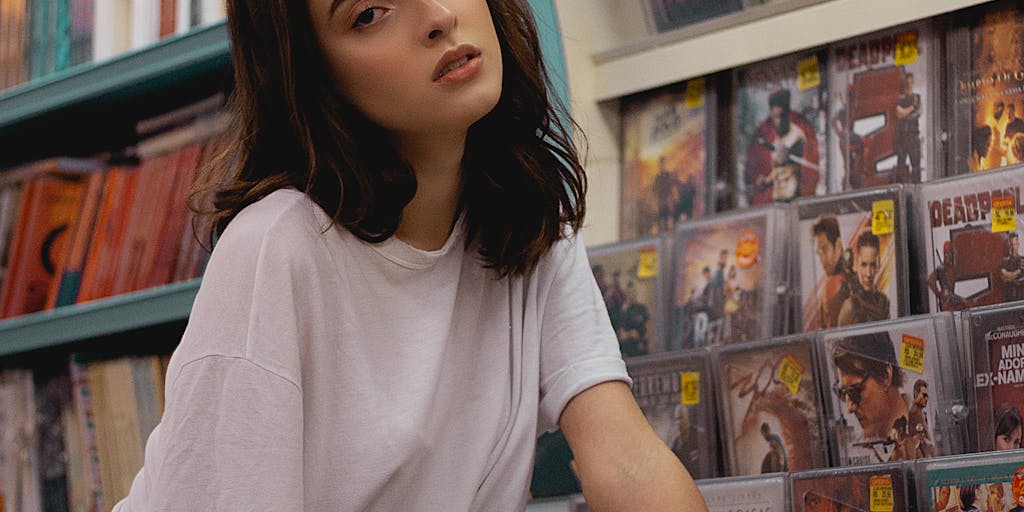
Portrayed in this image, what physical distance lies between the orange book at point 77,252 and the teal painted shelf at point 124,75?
0.15 m

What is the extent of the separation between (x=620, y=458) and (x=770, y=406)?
342 mm

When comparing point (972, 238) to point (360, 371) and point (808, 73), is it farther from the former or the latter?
point (360, 371)

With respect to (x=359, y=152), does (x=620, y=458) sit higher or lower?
lower

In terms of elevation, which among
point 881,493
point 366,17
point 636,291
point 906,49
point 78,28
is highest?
point 78,28

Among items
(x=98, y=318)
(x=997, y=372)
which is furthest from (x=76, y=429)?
(x=997, y=372)

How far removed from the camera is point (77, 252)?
2.00 metres

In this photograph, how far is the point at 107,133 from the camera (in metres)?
2.14

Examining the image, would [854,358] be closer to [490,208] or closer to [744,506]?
[744,506]

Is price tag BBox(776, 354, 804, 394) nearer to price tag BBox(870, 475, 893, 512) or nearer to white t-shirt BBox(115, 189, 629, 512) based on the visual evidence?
price tag BBox(870, 475, 893, 512)

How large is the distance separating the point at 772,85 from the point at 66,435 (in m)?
1.28

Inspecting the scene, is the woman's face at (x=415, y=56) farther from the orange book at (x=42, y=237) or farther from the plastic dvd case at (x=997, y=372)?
the orange book at (x=42, y=237)

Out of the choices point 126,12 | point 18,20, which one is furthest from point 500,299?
point 18,20

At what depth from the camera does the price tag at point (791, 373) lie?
137 centimetres

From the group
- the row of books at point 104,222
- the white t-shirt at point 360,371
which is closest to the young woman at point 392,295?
the white t-shirt at point 360,371
